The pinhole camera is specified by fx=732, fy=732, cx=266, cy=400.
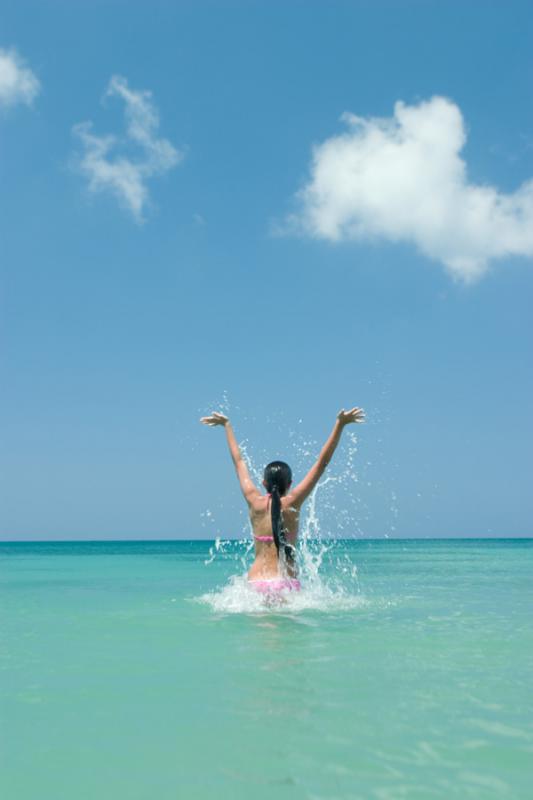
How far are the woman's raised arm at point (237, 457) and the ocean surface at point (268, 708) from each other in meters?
1.33

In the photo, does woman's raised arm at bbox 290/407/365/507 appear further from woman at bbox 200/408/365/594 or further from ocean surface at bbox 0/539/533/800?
ocean surface at bbox 0/539/533/800

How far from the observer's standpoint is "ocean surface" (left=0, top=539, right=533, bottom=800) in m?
3.17

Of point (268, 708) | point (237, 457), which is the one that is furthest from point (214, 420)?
point (268, 708)

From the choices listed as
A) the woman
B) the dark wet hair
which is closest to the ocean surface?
the woman

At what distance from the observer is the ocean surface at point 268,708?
3170mm

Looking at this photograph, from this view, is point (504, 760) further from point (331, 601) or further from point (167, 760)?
point (331, 601)

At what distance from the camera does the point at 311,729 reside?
3750mm

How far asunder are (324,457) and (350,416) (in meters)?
0.53

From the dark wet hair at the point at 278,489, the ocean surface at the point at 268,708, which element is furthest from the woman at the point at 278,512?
the ocean surface at the point at 268,708

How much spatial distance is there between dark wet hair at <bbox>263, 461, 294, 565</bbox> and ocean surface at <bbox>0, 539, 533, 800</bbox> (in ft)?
2.70

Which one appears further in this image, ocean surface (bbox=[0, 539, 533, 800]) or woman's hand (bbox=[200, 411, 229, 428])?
woman's hand (bbox=[200, 411, 229, 428])

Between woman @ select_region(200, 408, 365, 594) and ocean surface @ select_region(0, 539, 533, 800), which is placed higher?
woman @ select_region(200, 408, 365, 594)

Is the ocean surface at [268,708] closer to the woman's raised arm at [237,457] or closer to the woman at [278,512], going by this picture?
the woman at [278,512]

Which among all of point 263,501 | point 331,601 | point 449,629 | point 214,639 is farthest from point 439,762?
point 331,601
